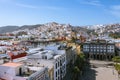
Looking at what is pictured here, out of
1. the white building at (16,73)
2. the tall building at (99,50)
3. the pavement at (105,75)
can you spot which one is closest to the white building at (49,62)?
the white building at (16,73)

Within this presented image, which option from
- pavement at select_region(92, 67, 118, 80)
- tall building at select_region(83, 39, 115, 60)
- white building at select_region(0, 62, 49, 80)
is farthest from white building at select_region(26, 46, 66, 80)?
tall building at select_region(83, 39, 115, 60)

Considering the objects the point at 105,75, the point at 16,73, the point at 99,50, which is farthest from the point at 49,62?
the point at 99,50

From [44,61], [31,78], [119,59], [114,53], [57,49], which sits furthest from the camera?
[114,53]

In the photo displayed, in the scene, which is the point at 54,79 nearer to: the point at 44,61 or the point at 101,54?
the point at 44,61

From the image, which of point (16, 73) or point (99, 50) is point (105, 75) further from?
point (16, 73)

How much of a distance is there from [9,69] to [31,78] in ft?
12.8

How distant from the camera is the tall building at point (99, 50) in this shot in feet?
299

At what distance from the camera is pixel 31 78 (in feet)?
103

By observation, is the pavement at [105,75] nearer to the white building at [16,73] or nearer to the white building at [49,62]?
the white building at [49,62]

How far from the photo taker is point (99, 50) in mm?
93188

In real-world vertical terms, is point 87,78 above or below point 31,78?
below

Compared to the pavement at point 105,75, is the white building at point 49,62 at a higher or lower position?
higher

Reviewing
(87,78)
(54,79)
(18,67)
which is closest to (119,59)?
(87,78)

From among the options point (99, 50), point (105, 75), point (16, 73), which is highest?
point (16, 73)
